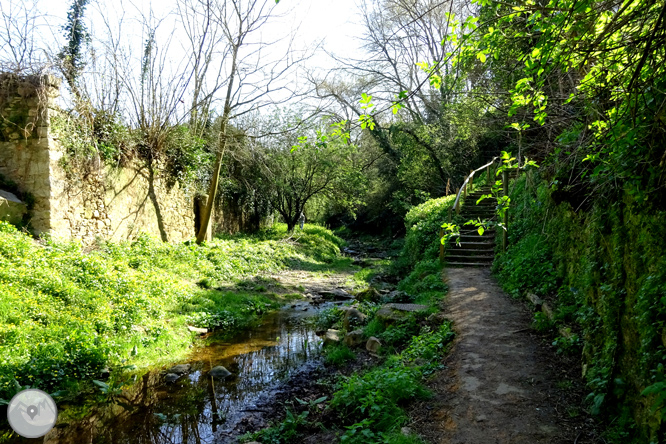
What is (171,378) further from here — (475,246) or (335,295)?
(475,246)

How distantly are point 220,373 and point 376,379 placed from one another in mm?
2604

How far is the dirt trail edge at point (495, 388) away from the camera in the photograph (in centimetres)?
354

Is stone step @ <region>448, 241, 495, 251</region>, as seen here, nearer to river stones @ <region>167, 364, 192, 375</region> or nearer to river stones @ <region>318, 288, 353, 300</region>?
river stones @ <region>318, 288, 353, 300</region>

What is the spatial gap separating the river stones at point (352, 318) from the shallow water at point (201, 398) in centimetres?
66

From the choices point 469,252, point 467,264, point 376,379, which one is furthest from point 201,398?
point 469,252

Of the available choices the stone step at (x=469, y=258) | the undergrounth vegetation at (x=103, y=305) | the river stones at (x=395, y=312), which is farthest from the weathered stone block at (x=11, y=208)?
the stone step at (x=469, y=258)

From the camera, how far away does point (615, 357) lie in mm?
3594

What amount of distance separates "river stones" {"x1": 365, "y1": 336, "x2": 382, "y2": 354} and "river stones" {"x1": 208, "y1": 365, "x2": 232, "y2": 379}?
2286 millimetres

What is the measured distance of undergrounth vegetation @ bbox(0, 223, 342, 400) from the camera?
5121 millimetres

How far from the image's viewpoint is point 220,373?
6.06 meters

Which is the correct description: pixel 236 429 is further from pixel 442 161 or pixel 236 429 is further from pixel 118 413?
pixel 442 161

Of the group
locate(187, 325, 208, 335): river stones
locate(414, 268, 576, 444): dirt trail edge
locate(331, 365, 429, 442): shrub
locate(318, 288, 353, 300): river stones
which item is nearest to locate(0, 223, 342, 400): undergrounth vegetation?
locate(187, 325, 208, 335): river stones

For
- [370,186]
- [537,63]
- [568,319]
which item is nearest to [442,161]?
[370,186]

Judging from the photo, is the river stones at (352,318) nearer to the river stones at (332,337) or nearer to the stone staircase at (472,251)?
the river stones at (332,337)
